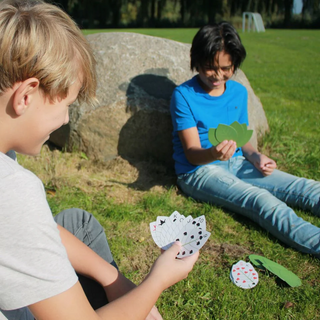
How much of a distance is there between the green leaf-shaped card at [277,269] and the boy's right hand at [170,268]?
85cm

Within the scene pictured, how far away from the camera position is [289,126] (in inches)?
170

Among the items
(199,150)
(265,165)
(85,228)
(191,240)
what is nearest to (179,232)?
(191,240)

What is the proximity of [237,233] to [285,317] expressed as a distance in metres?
0.76

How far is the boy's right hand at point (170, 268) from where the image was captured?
1.29m

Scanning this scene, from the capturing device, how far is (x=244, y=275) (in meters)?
2.09

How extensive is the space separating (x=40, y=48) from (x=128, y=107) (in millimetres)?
2180

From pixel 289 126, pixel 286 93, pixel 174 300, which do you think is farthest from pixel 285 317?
pixel 286 93

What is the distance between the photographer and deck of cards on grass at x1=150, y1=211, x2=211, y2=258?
1524 mm

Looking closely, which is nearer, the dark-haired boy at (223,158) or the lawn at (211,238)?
the lawn at (211,238)

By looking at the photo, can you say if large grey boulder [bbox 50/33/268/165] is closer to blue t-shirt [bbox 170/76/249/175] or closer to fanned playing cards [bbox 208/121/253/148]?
blue t-shirt [bbox 170/76/249/175]

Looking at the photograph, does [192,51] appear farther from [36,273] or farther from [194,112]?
[36,273]

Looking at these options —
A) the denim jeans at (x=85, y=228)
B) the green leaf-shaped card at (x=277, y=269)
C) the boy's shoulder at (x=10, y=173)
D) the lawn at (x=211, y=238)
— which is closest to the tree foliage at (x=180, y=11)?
the lawn at (x=211, y=238)

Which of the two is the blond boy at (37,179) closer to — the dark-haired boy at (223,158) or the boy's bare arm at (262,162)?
the dark-haired boy at (223,158)

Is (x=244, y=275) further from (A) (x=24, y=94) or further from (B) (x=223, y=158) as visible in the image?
(A) (x=24, y=94)
